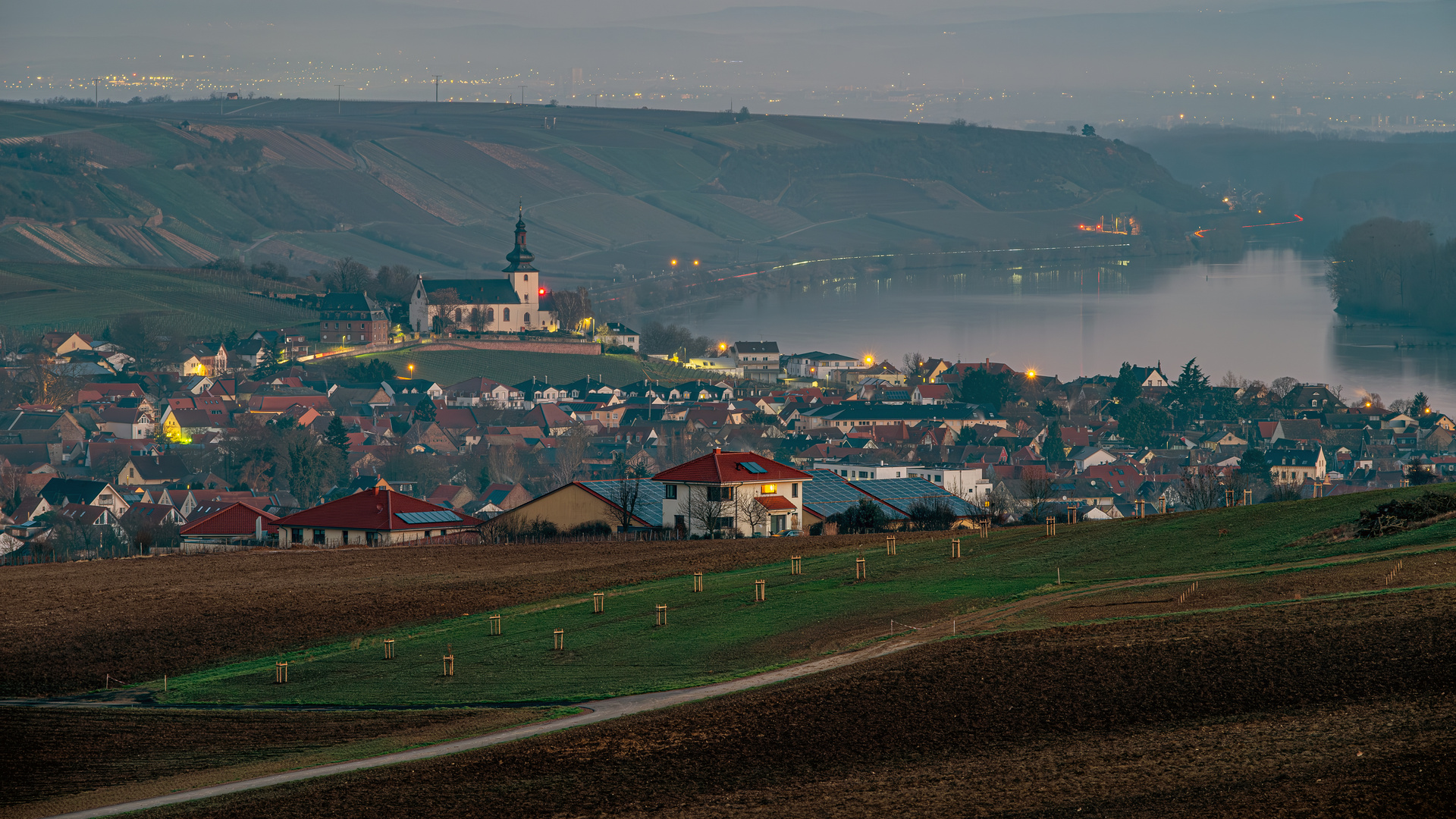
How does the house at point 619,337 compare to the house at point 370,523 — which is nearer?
the house at point 370,523

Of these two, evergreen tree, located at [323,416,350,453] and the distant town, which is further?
evergreen tree, located at [323,416,350,453]

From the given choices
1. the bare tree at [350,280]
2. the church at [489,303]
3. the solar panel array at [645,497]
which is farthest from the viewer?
the bare tree at [350,280]

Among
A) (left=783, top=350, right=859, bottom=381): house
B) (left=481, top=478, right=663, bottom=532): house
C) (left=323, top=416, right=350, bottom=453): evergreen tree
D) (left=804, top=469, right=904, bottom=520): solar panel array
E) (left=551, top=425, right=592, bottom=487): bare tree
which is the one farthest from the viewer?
(left=783, top=350, right=859, bottom=381): house

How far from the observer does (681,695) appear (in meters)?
20.9

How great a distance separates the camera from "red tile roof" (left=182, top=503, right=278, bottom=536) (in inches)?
2094

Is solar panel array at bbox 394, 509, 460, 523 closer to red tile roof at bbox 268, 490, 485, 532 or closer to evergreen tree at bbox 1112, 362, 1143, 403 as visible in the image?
red tile roof at bbox 268, 490, 485, 532

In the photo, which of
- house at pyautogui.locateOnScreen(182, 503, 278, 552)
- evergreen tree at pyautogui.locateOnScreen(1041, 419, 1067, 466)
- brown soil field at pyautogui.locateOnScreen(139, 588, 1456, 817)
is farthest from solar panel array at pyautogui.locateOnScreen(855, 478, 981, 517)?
evergreen tree at pyautogui.locateOnScreen(1041, 419, 1067, 466)

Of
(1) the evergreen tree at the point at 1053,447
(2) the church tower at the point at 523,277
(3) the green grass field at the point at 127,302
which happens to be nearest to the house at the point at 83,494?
(1) the evergreen tree at the point at 1053,447

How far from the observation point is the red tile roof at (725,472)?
45.1m

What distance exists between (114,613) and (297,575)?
17.1 feet

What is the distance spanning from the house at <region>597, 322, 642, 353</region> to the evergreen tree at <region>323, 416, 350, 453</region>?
5621 centimetres

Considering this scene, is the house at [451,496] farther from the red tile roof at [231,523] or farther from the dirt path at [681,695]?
the dirt path at [681,695]

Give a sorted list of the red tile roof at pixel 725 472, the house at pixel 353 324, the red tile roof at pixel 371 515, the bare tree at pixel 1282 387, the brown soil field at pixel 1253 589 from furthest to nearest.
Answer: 1. the house at pixel 353 324
2. the bare tree at pixel 1282 387
3. the red tile roof at pixel 371 515
4. the red tile roof at pixel 725 472
5. the brown soil field at pixel 1253 589

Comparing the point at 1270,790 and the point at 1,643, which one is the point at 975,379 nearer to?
the point at 1,643
